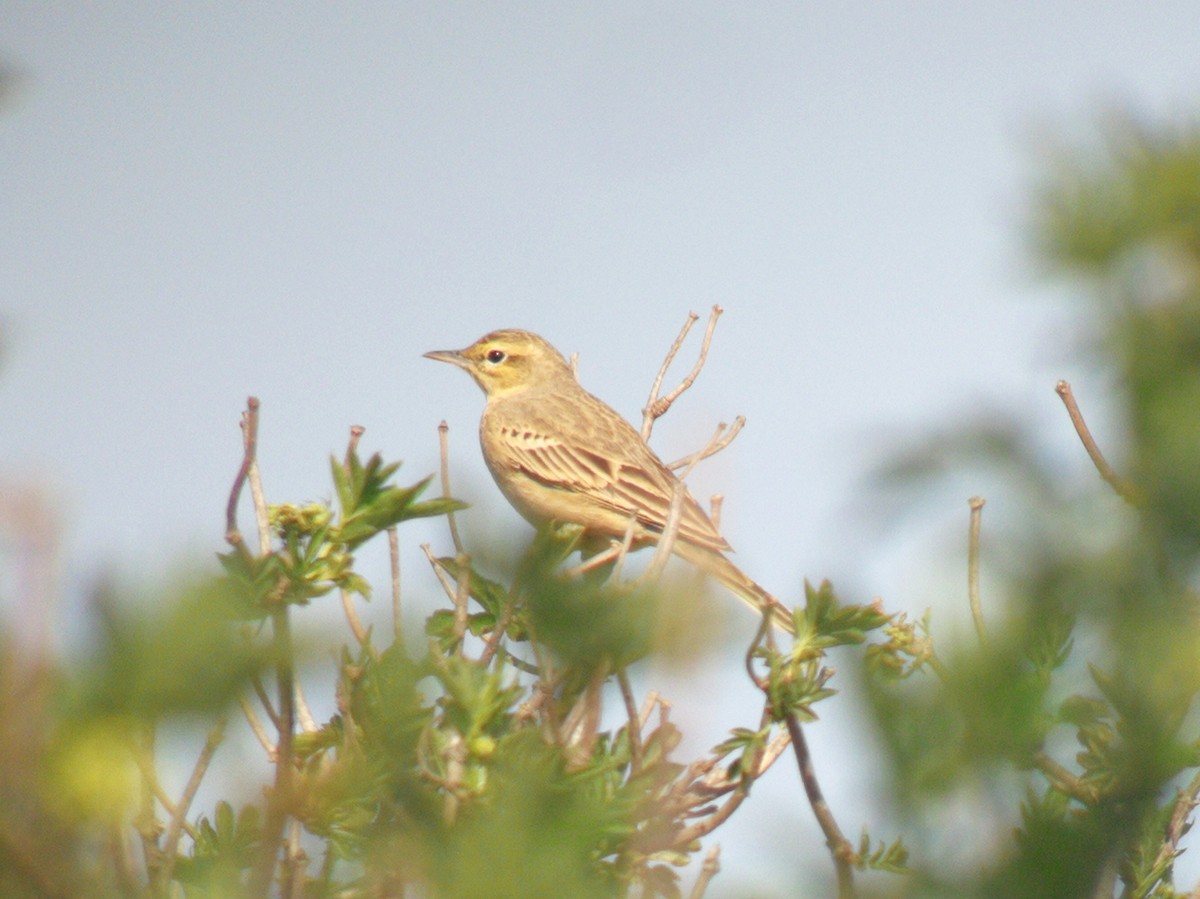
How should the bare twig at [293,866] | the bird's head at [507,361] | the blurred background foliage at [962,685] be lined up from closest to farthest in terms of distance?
the blurred background foliage at [962,685] < the bare twig at [293,866] < the bird's head at [507,361]

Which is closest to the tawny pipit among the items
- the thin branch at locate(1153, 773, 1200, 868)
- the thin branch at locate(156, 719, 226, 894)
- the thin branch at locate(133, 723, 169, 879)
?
the thin branch at locate(1153, 773, 1200, 868)

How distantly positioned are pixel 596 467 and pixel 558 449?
1.30 ft

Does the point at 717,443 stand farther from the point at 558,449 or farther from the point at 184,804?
the point at 558,449

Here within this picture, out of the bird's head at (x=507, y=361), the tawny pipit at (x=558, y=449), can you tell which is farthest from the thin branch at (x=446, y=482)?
the bird's head at (x=507, y=361)

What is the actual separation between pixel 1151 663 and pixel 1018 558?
17 cm

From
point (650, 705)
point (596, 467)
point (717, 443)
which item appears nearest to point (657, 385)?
point (717, 443)

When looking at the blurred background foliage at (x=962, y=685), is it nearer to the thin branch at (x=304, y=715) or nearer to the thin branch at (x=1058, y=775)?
the thin branch at (x=1058, y=775)

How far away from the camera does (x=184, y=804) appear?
74.5 inches

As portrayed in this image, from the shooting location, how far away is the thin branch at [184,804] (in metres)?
1.52

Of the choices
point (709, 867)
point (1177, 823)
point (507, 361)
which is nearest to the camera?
point (709, 867)

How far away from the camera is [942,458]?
142 centimetres

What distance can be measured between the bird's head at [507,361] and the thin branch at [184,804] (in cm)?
1001

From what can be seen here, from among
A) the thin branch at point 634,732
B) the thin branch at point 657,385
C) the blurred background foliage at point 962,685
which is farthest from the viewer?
the thin branch at point 657,385

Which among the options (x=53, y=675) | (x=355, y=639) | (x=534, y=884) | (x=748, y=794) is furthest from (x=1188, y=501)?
(x=748, y=794)
